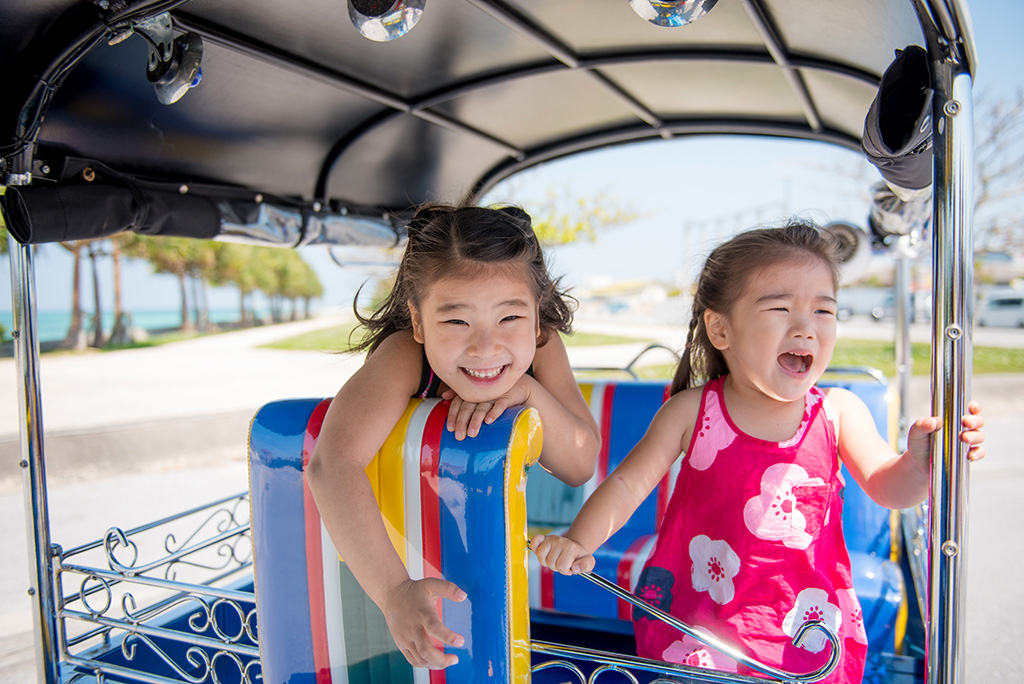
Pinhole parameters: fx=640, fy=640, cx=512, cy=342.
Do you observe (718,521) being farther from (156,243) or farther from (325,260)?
(156,243)

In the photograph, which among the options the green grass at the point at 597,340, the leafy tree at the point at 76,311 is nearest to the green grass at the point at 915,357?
the green grass at the point at 597,340

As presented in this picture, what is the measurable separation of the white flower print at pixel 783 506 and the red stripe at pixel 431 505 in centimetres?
81

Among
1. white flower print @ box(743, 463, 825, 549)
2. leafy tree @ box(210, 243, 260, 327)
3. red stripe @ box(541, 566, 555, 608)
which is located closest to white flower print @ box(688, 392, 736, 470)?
white flower print @ box(743, 463, 825, 549)

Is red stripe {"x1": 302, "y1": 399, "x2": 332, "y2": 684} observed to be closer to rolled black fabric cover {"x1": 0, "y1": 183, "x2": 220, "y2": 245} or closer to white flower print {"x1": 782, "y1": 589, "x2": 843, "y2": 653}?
white flower print {"x1": 782, "y1": 589, "x2": 843, "y2": 653}

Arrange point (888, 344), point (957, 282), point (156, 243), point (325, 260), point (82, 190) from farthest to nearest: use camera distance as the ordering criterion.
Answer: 1. point (156, 243)
2. point (888, 344)
3. point (325, 260)
4. point (82, 190)
5. point (957, 282)

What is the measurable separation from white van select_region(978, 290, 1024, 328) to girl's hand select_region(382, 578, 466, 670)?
2405cm

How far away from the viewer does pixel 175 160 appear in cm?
259

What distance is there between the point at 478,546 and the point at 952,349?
0.91 metres

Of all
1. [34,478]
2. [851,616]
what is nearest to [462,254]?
[851,616]

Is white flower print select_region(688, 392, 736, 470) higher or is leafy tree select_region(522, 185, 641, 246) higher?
leafy tree select_region(522, 185, 641, 246)

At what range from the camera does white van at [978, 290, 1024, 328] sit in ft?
64.3

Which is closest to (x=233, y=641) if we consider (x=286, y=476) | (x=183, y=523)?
(x=286, y=476)

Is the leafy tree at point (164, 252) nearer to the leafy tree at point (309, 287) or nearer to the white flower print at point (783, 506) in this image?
the leafy tree at point (309, 287)

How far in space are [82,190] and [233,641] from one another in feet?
4.71
